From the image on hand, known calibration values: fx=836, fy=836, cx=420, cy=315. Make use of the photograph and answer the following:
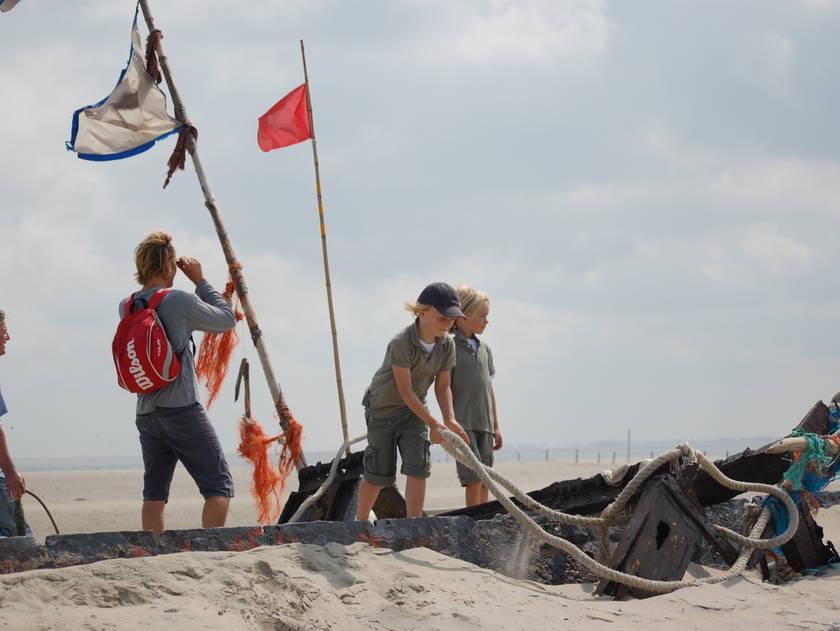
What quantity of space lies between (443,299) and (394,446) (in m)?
0.99

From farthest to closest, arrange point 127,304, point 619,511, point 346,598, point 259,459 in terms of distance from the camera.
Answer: point 259,459, point 127,304, point 619,511, point 346,598

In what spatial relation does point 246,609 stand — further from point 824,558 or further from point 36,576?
point 824,558

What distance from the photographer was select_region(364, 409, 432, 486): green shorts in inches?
195

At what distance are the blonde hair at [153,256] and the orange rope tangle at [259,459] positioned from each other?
2317mm

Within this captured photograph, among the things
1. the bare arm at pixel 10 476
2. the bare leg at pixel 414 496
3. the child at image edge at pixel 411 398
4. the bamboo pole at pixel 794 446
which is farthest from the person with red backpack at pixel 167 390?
the bamboo pole at pixel 794 446

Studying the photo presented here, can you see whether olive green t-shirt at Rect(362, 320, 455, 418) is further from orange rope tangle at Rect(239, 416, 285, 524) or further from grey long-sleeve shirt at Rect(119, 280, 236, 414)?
orange rope tangle at Rect(239, 416, 285, 524)

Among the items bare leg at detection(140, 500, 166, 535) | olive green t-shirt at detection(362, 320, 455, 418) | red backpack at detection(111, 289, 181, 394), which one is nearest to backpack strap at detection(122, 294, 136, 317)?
red backpack at detection(111, 289, 181, 394)

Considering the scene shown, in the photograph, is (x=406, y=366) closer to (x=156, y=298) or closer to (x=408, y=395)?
(x=408, y=395)

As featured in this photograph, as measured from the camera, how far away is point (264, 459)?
6.58 metres

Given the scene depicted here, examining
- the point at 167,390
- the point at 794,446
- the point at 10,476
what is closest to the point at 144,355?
the point at 167,390

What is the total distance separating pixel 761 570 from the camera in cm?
430

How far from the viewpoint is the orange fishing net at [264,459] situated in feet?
21.4

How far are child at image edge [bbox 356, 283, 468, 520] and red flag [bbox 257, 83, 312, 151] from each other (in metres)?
3.98

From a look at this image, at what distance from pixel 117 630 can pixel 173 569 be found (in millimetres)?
424
